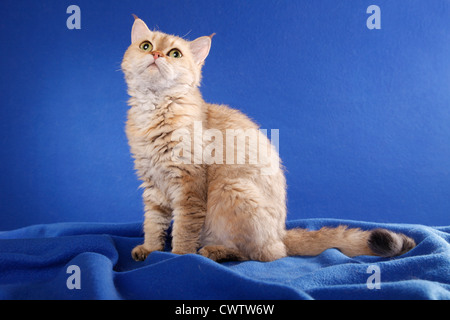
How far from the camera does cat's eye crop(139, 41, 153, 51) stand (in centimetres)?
203

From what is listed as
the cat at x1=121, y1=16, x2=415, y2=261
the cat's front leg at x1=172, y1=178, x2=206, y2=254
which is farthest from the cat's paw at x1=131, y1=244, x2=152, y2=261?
the cat's front leg at x1=172, y1=178, x2=206, y2=254

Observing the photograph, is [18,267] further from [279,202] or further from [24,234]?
[279,202]

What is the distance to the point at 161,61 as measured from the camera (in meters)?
1.89

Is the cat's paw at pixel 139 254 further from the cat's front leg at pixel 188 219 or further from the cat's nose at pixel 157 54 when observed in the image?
the cat's nose at pixel 157 54

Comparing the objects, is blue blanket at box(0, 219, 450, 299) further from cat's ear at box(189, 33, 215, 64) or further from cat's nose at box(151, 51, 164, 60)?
cat's ear at box(189, 33, 215, 64)

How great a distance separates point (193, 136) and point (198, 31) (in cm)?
152

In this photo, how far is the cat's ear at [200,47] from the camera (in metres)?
2.12


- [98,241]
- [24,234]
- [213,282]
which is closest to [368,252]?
[213,282]

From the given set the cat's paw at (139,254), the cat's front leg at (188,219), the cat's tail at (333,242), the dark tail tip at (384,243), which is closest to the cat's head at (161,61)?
the cat's front leg at (188,219)

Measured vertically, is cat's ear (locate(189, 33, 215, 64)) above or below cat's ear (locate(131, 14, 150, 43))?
below

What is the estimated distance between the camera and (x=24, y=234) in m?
2.53

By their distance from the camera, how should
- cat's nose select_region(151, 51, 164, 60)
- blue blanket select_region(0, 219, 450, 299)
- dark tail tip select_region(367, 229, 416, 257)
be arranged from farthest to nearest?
cat's nose select_region(151, 51, 164, 60)
dark tail tip select_region(367, 229, 416, 257)
blue blanket select_region(0, 219, 450, 299)

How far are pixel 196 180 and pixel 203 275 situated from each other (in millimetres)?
624

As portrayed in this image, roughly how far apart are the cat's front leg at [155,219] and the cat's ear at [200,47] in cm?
76
